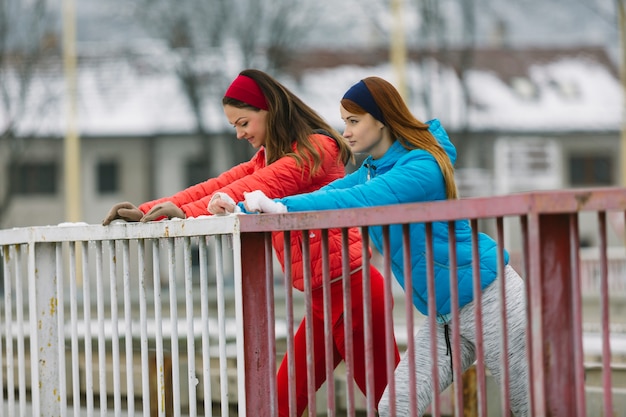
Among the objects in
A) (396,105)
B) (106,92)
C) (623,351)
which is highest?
(106,92)

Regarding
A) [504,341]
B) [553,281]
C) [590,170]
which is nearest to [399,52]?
[590,170]

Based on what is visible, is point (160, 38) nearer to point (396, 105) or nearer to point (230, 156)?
point (230, 156)

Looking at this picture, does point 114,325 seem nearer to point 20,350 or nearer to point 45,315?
point 45,315

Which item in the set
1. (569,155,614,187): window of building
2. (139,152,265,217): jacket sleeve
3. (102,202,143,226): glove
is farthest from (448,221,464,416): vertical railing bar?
(569,155,614,187): window of building

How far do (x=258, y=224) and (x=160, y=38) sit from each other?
30076 millimetres

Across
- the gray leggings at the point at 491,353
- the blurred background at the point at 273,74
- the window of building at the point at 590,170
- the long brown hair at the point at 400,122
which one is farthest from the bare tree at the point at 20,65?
the gray leggings at the point at 491,353

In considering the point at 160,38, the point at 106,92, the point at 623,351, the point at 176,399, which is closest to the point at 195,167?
the point at 106,92

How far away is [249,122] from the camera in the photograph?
4707mm

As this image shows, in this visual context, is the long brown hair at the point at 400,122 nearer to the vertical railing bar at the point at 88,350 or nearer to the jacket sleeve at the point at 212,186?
the jacket sleeve at the point at 212,186

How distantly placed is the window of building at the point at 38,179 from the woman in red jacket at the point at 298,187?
3598 cm

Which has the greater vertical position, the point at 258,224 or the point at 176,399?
the point at 258,224

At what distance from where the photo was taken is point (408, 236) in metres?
3.64

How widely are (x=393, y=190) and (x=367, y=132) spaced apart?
0.35 m

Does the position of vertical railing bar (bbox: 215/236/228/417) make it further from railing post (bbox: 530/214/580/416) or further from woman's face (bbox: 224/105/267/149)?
railing post (bbox: 530/214/580/416)
